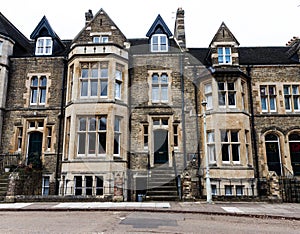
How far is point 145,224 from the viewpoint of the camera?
313 inches

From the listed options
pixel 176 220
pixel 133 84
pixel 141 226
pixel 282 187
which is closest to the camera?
pixel 141 226

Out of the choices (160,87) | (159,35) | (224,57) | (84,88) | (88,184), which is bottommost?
(88,184)

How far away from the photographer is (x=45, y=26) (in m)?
19.9

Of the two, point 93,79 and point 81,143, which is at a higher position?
point 93,79

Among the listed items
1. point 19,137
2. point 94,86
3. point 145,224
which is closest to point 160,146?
point 94,86

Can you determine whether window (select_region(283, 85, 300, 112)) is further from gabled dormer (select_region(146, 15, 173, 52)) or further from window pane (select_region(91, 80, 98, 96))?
window pane (select_region(91, 80, 98, 96))

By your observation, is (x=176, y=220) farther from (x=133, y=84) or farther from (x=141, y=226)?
(x=133, y=84)

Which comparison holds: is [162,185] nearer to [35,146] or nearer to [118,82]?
[118,82]

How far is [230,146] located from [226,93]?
3421 millimetres

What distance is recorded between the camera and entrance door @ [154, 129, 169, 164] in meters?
17.4

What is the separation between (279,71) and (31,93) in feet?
56.5

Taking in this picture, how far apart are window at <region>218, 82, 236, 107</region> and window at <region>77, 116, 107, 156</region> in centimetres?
757

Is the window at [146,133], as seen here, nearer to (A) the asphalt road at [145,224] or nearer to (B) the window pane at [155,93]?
(B) the window pane at [155,93]

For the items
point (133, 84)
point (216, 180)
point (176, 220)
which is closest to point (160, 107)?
point (133, 84)
